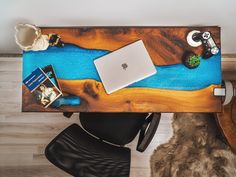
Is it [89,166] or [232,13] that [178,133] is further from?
[232,13]

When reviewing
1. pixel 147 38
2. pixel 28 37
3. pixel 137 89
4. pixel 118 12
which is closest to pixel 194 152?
pixel 137 89

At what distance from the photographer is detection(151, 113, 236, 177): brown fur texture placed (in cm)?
228

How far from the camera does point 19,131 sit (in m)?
Result: 2.38

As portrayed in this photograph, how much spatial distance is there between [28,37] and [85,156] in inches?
28.5

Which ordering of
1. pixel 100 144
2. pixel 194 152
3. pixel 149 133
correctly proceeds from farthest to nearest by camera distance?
pixel 194 152, pixel 100 144, pixel 149 133

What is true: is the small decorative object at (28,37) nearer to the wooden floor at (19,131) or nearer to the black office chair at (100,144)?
the black office chair at (100,144)

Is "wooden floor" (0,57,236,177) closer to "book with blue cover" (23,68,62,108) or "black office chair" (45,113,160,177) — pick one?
"black office chair" (45,113,160,177)

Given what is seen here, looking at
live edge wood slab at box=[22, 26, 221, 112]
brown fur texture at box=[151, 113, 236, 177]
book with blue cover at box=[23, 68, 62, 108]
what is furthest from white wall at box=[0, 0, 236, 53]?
brown fur texture at box=[151, 113, 236, 177]

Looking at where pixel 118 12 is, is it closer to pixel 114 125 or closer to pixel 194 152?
pixel 114 125

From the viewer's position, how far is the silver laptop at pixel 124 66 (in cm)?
160

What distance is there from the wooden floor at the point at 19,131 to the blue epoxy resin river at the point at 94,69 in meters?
0.80

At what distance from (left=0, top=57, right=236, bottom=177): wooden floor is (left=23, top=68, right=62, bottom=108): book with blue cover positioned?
0.75m

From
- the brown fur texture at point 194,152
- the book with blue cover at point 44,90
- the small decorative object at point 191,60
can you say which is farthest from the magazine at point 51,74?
the brown fur texture at point 194,152

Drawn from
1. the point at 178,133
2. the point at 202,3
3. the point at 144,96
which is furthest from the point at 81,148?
the point at 202,3
